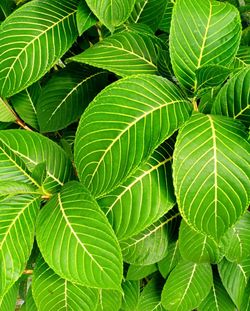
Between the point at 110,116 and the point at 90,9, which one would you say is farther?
the point at 90,9

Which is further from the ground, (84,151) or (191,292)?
(84,151)

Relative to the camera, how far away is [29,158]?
102 centimetres

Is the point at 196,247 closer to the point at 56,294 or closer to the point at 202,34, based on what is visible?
the point at 56,294

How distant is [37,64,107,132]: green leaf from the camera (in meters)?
1.18

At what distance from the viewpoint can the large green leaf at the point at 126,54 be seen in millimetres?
946

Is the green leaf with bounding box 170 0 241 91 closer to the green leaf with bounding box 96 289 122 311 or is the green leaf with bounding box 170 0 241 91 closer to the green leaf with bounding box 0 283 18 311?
the green leaf with bounding box 96 289 122 311

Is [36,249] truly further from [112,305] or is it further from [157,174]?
[157,174]

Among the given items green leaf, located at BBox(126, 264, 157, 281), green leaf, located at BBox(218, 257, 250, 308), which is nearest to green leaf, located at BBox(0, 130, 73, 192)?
green leaf, located at BBox(126, 264, 157, 281)

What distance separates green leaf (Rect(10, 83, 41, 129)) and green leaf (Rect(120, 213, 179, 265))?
44cm

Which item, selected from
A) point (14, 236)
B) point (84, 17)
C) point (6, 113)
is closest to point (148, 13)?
point (84, 17)

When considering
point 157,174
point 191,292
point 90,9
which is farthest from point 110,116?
point 191,292

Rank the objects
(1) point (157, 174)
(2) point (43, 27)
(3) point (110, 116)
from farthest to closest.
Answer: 1. (2) point (43, 27)
2. (1) point (157, 174)
3. (3) point (110, 116)

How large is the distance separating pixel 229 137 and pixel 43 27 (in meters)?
0.54

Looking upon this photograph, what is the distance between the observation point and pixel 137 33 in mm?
1018
